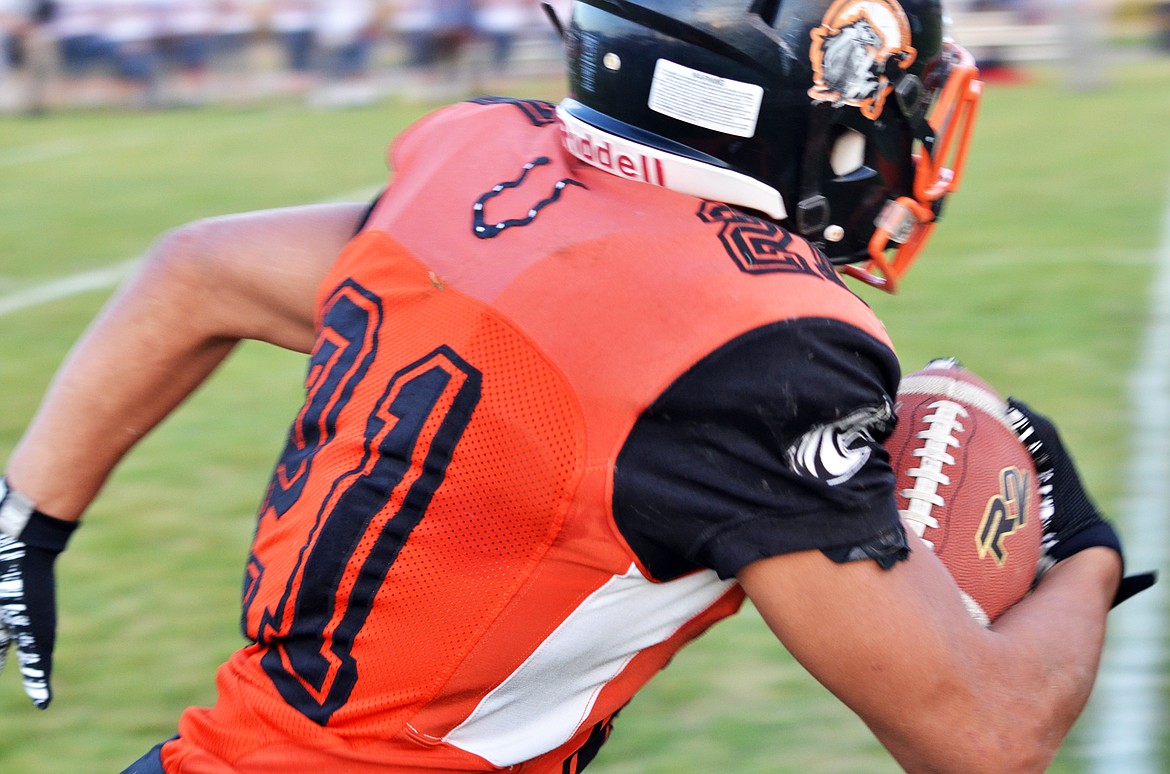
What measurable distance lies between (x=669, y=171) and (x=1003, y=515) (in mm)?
682

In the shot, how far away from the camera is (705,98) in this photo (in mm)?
1733

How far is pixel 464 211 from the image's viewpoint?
1682 mm

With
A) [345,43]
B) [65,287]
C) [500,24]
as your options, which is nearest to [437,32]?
[500,24]

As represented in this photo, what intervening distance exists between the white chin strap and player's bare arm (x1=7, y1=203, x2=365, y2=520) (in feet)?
1.42

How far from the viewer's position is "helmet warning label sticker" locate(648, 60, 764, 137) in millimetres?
1730

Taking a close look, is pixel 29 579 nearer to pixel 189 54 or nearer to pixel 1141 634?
pixel 1141 634

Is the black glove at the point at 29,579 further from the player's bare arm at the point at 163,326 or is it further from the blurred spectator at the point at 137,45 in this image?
the blurred spectator at the point at 137,45

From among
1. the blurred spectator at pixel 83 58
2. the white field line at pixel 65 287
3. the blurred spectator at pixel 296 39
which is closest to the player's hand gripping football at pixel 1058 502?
the white field line at pixel 65 287

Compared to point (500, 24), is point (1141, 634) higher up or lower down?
higher up

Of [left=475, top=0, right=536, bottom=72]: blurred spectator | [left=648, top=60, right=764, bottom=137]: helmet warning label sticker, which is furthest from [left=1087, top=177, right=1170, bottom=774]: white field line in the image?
[left=475, top=0, right=536, bottom=72]: blurred spectator

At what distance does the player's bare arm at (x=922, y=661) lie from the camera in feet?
4.80

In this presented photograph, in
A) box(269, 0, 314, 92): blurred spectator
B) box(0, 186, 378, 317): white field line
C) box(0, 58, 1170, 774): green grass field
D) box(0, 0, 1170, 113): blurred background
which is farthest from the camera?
box(269, 0, 314, 92): blurred spectator

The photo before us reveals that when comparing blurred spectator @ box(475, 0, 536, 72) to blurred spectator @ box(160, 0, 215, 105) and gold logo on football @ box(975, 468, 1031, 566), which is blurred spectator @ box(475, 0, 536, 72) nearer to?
Answer: blurred spectator @ box(160, 0, 215, 105)

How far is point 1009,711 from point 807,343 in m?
0.50
